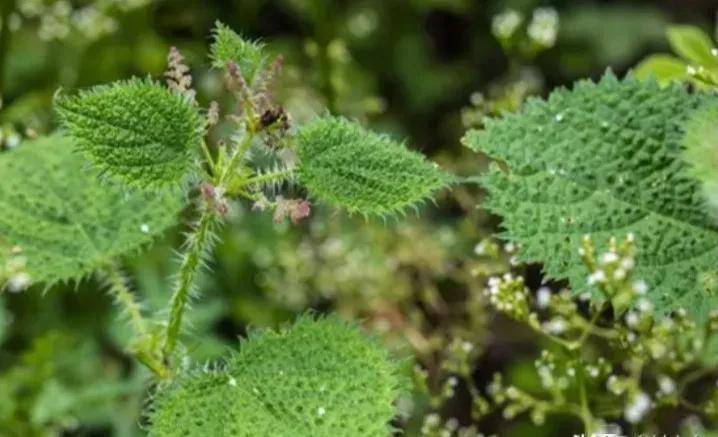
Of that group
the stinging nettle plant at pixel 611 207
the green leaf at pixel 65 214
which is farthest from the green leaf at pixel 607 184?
the green leaf at pixel 65 214

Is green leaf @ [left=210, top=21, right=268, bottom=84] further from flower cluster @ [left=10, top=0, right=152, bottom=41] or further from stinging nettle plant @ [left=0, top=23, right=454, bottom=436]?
flower cluster @ [left=10, top=0, right=152, bottom=41]

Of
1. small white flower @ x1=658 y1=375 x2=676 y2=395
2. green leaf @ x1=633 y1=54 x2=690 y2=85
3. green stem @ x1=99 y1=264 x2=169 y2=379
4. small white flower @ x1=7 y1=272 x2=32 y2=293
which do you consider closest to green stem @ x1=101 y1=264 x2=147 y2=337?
green stem @ x1=99 y1=264 x2=169 y2=379

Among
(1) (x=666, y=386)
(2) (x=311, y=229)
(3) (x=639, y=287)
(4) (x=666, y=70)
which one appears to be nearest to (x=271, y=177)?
(3) (x=639, y=287)

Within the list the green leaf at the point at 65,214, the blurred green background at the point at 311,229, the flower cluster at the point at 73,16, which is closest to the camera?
the green leaf at the point at 65,214

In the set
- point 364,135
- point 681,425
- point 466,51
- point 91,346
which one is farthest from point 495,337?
point 364,135

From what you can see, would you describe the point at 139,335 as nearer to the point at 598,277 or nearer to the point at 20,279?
the point at 20,279

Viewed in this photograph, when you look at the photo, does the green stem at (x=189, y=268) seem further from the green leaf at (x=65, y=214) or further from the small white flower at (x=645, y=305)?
the small white flower at (x=645, y=305)

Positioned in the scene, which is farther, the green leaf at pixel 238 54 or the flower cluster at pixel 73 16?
the flower cluster at pixel 73 16

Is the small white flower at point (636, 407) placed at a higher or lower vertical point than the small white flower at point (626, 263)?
lower
